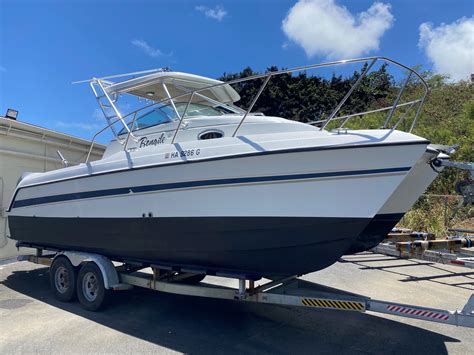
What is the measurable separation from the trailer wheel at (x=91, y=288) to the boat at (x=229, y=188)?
0.28 metres

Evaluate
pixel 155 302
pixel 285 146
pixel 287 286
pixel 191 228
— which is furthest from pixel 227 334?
pixel 285 146

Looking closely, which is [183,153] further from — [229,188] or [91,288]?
[91,288]

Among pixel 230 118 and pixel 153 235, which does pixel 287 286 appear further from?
pixel 230 118

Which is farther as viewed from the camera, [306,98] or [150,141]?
[306,98]

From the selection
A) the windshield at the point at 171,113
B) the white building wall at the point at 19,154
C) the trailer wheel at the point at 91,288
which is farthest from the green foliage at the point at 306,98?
the trailer wheel at the point at 91,288

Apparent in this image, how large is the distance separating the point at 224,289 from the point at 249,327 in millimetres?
533

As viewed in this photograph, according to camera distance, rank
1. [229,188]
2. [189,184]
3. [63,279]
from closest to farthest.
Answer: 1. [229,188]
2. [189,184]
3. [63,279]

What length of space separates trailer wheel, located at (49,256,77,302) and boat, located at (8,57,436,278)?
27 centimetres

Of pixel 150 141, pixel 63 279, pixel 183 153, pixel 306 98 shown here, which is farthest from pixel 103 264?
pixel 306 98

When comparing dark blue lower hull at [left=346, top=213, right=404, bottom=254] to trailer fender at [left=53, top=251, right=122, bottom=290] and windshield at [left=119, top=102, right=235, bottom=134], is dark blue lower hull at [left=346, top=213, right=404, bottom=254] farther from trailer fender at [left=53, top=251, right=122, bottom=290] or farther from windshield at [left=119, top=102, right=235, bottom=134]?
trailer fender at [left=53, top=251, right=122, bottom=290]

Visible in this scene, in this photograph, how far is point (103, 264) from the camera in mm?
5062

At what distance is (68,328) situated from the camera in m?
4.47

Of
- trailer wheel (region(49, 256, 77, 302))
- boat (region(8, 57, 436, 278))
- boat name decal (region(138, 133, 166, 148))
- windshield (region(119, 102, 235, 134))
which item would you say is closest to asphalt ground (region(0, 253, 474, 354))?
trailer wheel (region(49, 256, 77, 302))

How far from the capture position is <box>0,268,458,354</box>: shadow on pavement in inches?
152
